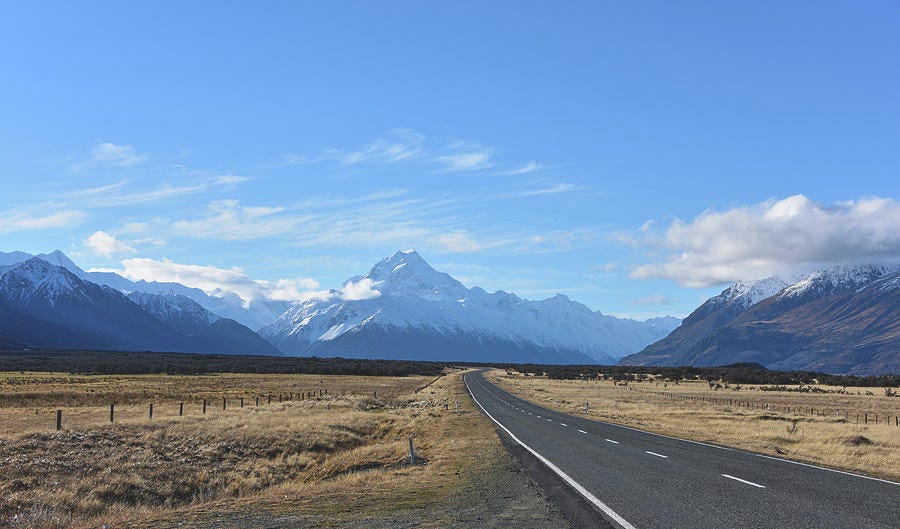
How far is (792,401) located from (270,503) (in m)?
72.8

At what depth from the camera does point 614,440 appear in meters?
26.5

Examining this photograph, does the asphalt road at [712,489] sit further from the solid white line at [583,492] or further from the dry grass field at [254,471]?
the dry grass field at [254,471]

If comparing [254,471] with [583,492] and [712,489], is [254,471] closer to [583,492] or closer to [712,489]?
[583,492]

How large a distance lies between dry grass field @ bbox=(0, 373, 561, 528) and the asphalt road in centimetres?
165

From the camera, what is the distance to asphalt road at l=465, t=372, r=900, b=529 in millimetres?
11133

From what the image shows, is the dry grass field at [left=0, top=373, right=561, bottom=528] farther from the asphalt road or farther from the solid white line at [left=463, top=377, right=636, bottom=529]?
the asphalt road

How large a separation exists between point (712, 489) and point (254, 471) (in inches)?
736

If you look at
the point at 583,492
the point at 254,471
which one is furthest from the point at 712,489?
the point at 254,471

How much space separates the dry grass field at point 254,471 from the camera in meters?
14.0

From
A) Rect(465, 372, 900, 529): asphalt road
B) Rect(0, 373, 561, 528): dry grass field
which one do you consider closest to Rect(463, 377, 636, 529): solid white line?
Rect(465, 372, 900, 529): asphalt road

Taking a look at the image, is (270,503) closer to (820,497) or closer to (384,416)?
(820,497)

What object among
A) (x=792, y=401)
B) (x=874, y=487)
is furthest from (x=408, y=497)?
(x=792, y=401)

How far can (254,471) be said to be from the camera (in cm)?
2706

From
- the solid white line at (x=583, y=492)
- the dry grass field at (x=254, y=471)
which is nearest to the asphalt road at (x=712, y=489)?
the solid white line at (x=583, y=492)
